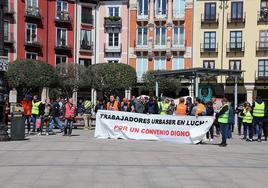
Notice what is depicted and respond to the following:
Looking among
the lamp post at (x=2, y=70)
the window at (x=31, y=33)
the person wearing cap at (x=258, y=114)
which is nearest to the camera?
the lamp post at (x=2, y=70)

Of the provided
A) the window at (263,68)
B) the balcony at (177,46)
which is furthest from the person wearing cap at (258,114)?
the balcony at (177,46)

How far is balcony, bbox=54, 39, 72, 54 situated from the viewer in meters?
53.2

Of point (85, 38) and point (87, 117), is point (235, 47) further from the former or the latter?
point (87, 117)

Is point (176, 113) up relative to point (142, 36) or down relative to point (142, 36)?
down

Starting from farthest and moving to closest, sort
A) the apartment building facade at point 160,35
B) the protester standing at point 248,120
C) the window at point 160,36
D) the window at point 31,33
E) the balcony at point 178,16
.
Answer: the window at point 160,36, the balcony at point 178,16, the apartment building facade at point 160,35, the window at point 31,33, the protester standing at point 248,120

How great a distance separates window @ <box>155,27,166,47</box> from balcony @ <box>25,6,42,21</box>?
13490 millimetres

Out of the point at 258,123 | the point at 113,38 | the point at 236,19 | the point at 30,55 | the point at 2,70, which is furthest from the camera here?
the point at 113,38

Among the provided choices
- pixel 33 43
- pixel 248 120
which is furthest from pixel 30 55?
pixel 248 120

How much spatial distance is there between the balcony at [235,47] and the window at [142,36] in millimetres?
9485

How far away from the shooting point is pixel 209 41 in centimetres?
5409

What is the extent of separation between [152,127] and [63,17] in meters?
37.3

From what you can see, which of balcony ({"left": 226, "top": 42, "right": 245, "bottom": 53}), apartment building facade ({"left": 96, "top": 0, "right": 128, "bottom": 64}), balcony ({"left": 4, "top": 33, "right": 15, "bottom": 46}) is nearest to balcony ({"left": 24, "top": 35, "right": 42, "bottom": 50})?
balcony ({"left": 4, "top": 33, "right": 15, "bottom": 46})

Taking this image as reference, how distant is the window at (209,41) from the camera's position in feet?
177

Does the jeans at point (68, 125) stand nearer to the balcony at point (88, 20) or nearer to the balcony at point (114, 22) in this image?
the balcony at point (88, 20)
